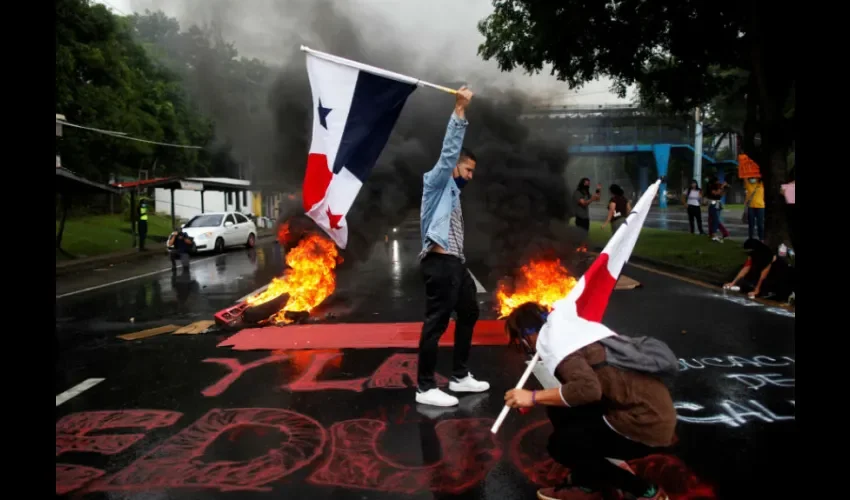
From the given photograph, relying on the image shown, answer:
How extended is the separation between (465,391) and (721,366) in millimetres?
2270

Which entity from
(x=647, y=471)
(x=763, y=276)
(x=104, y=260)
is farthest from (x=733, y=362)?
(x=104, y=260)

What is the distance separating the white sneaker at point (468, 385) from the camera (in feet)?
15.6

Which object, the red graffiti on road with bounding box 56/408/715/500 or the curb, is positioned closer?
the red graffiti on road with bounding box 56/408/715/500

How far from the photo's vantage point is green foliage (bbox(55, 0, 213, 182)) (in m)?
20.3

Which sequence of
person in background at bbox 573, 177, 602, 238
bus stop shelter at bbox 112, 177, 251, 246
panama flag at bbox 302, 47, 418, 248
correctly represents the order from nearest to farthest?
1. panama flag at bbox 302, 47, 418, 248
2. person in background at bbox 573, 177, 602, 238
3. bus stop shelter at bbox 112, 177, 251, 246

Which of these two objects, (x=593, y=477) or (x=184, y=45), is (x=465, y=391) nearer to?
(x=593, y=477)

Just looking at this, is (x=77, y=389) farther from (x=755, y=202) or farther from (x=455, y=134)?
(x=755, y=202)

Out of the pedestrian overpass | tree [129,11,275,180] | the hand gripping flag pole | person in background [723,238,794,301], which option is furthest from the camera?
tree [129,11,275,180]

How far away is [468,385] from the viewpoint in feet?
15.6

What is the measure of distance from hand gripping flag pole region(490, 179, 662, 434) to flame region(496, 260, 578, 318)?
12.7 ft

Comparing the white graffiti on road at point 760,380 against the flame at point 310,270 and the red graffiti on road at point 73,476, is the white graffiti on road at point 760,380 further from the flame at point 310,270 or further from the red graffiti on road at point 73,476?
the flame at point 310,270

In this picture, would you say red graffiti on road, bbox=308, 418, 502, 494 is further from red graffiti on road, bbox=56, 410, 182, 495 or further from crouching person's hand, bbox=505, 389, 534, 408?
red graffiti on road, bbox=56, 410, 182, 495

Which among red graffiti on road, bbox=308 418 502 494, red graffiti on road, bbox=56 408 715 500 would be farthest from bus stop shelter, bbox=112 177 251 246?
red graffiti on road, bbox=308 418 502 494

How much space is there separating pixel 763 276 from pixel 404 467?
729 centimetres
